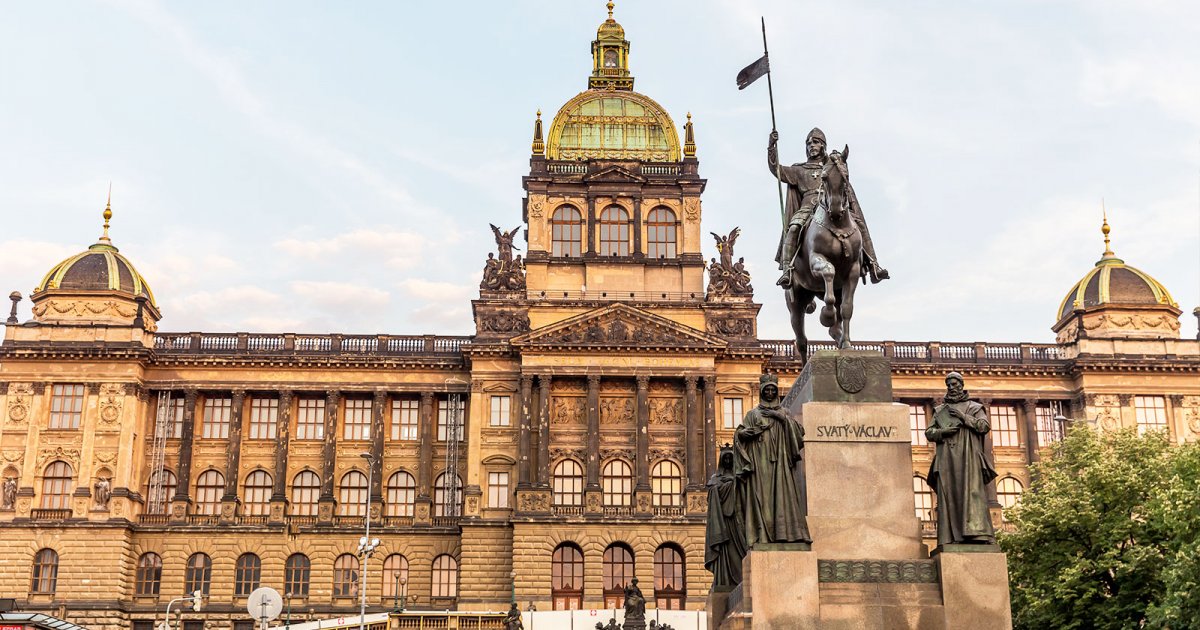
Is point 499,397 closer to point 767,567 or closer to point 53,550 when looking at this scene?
point 53,550

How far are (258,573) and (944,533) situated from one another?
59.2m

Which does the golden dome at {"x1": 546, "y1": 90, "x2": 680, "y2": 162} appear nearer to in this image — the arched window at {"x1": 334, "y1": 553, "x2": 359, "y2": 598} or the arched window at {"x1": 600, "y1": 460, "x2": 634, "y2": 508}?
the arched window at {"x1": 600, "y1": 460, "x2": 634, "y2": 508}

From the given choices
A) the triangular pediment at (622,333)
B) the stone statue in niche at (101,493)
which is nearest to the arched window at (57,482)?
the stone statue in niche at (101,493)

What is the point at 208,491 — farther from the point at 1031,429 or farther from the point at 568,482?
the point at 1031,429

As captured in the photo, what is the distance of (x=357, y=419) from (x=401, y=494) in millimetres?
4751

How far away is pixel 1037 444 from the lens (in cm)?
7131

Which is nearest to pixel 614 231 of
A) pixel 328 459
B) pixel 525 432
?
pixel 525 432

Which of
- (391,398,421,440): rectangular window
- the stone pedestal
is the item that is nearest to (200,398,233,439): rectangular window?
(391,398,421,440): rectangular window

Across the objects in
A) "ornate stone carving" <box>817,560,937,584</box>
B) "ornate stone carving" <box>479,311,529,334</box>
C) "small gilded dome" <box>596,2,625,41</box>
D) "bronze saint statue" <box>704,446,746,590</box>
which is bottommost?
"ornate stone carving" <box>817,560,937,584</box>

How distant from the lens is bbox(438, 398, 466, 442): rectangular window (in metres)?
70.7

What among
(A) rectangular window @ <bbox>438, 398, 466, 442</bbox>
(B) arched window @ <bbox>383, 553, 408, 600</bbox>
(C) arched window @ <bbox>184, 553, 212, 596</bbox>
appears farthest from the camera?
(A) rectangular window @ <bbox>438, 398, 466, 442</bbox>

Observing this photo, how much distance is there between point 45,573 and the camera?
6706 centimetres

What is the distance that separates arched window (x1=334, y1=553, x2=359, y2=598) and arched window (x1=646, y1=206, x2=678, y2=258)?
22.8 m

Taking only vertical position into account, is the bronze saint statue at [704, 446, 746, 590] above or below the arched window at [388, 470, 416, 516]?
below
